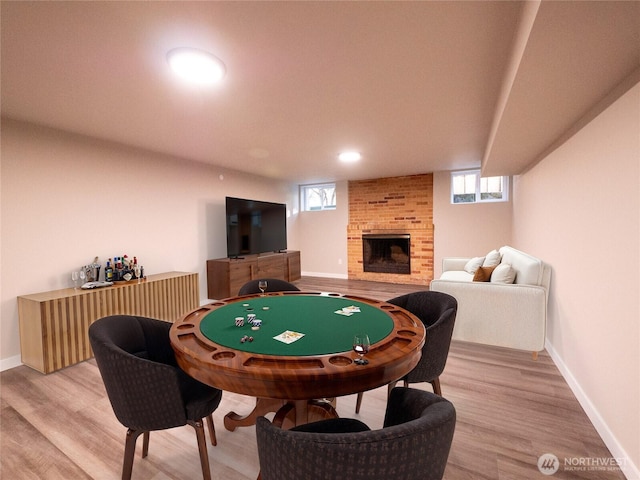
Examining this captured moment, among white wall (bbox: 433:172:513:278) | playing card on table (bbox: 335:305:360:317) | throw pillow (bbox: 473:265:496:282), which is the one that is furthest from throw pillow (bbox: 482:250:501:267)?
playing card on table (bbox: 335:305:360:317)

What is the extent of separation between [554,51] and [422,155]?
3.21m

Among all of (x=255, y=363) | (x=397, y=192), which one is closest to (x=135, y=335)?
(x=255, y=363)

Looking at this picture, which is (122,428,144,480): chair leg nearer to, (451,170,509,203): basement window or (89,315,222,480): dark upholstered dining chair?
(89,315,222,480): dark upholstered dining chair

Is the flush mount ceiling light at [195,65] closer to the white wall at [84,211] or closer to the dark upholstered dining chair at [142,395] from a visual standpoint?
the dark upholstered dining chair at [142,395]

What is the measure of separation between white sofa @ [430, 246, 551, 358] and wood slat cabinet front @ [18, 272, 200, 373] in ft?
11.1

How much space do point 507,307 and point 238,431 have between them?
2.60 metres

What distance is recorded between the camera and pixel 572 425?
1.87m

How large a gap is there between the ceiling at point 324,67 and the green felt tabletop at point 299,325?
154cm

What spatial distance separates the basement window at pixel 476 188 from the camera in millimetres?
5742

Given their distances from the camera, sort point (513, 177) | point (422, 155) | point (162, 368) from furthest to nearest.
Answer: point (513, 177)
point (422, 155)
point (162, 368)

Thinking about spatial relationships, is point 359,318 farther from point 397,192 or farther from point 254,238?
point 397,192

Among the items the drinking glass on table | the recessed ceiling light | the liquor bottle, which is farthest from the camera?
the recessed ceiling light

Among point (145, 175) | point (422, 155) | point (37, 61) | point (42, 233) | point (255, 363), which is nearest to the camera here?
point (255, 363)

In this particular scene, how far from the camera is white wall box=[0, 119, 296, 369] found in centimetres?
281
